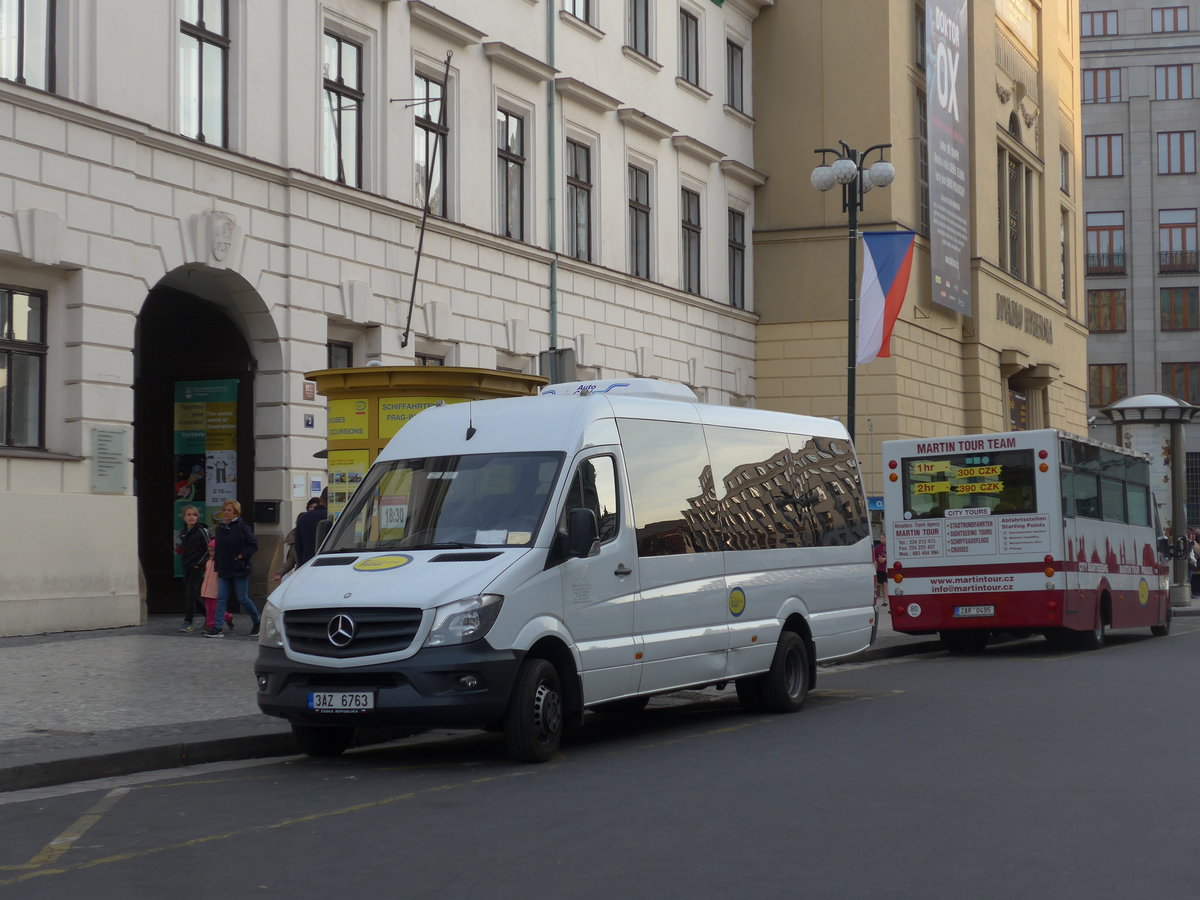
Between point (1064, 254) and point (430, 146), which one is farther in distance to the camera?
point (1064, 254)

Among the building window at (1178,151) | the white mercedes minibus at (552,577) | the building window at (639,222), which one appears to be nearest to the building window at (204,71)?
the white mercedes minibus at (552,577)

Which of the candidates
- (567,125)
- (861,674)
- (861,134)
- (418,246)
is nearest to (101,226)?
(418,246)

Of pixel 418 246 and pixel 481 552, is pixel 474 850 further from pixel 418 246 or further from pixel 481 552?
pixel 418 246

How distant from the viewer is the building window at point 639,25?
3168cm

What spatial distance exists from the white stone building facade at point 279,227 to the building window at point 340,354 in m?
0.03

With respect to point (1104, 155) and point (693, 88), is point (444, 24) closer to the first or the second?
point (693, 88)

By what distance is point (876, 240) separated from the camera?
2562 centimetres

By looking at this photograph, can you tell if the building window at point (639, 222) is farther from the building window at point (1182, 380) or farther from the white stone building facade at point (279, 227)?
the building window at point (1182, 380)

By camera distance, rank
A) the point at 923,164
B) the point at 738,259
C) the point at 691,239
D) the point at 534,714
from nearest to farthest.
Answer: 1. the point at 534,714
2. the point at 691,239
3. the point at 738,259
4. the point at 923,164

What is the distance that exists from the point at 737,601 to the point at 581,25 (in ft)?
60.0

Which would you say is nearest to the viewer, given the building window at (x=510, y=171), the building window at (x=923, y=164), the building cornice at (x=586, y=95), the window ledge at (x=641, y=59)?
the building window at (x=510, y=171)

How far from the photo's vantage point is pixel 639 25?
3209 cm

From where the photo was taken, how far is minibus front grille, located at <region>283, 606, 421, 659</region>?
1041cm

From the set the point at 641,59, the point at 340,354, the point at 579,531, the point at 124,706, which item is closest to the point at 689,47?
the point at 641,59
